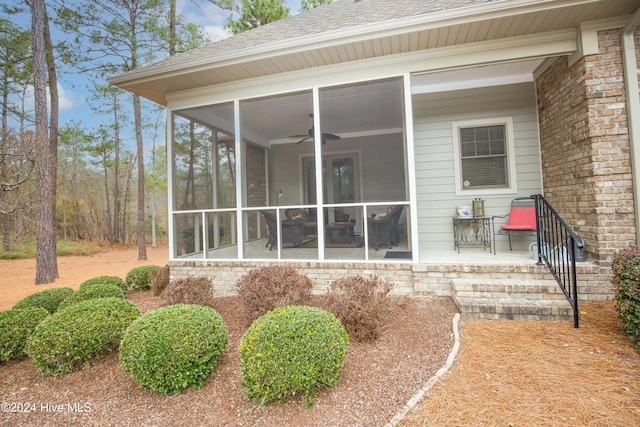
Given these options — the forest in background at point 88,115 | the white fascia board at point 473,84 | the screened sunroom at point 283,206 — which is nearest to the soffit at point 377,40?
the screened sunroom at point 283,206

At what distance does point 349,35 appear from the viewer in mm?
3750

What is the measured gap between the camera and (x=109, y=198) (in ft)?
54.3

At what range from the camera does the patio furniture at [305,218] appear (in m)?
4.84

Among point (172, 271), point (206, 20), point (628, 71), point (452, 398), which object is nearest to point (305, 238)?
point (172, 271)

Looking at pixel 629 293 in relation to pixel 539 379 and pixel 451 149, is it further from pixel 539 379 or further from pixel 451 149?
pixel 451 149

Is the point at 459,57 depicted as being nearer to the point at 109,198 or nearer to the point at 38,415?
the point at 38,415

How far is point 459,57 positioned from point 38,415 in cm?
560

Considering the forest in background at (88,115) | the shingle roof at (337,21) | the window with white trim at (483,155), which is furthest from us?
the forest in background at (88,115)

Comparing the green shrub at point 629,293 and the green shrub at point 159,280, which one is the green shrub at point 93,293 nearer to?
the green shrub at point 159,280

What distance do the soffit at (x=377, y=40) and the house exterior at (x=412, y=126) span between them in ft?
0.07

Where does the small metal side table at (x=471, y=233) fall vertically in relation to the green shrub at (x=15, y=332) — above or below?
above

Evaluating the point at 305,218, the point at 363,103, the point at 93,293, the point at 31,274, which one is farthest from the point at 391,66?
the point at 31,274

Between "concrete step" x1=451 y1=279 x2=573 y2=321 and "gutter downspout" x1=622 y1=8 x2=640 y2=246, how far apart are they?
4.09 ft

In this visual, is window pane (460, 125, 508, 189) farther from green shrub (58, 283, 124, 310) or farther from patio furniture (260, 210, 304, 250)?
green shrub (58, 283, 124, 310)
